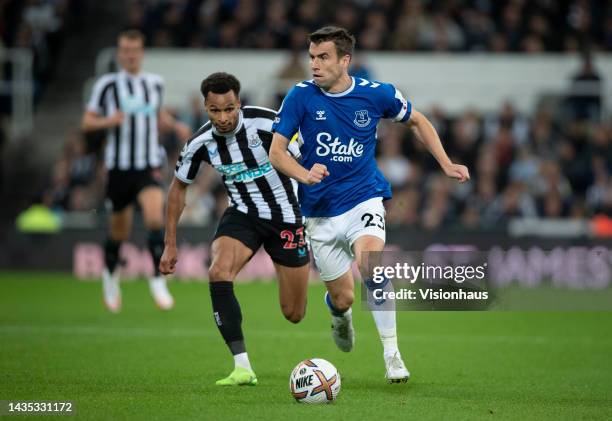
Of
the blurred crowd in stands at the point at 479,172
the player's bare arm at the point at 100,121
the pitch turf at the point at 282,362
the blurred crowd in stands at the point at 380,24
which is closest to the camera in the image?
the pitch turf at the point at 282,362

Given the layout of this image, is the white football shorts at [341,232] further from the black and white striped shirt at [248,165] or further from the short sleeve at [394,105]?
the short sleeve at [394,105]

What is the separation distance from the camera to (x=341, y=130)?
314 inches

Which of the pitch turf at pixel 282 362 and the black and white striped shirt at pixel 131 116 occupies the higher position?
the black and white striped shirt at pixel 131 116

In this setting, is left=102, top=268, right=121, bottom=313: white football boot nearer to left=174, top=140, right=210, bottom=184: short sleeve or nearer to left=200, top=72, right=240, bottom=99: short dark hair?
left=174, top=140, right=210, bottom=184: short sleeve

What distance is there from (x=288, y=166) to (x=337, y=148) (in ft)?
2.13

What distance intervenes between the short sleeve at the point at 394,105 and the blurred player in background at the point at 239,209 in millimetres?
732

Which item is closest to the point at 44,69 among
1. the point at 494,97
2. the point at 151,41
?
the point at 151,41

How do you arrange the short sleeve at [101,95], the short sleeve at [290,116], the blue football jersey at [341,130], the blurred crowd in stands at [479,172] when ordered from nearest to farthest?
the short sleeve at [290,116] < the blue football jersey at [341,130] < the short sleeve at [101,95] < the blurred crowd in stands at [479,172]

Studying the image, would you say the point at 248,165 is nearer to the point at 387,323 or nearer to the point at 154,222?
the point at 387,323

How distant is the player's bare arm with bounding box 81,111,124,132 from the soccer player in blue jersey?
385cm

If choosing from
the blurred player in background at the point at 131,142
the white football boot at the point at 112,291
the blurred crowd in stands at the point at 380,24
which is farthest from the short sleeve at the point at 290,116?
the blurred crowd in stands at the point at 380,24

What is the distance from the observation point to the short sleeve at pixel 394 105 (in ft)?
26.3

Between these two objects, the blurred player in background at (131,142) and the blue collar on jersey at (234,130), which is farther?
the blurred player in background at (131,142)

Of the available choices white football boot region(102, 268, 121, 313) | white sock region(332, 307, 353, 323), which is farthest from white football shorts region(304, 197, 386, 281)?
white football boot region(102, 268, 121, 313)
